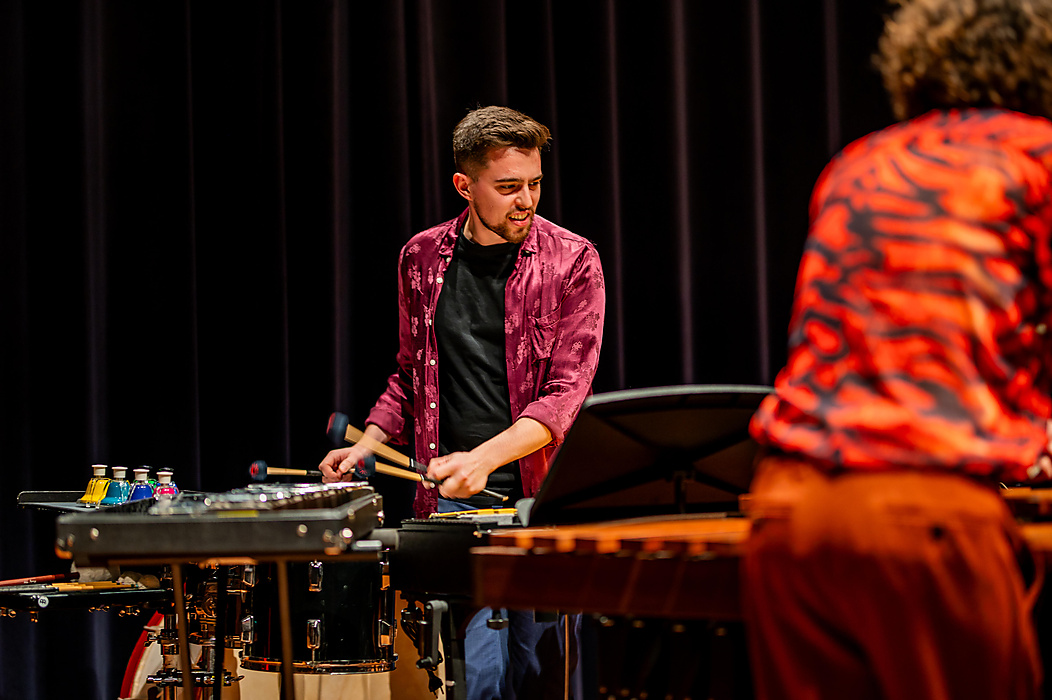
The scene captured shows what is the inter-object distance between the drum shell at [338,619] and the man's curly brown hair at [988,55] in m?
1.69

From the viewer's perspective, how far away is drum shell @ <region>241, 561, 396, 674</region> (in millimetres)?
2514

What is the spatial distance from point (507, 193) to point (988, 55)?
1747 millimetres

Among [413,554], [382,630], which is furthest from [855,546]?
[382,630]

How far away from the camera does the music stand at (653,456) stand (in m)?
1.69

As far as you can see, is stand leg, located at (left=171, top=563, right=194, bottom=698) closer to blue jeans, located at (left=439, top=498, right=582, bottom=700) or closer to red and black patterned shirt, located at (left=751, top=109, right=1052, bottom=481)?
blue jeans, located at (left=439, top=498, right=582, bottom=700)

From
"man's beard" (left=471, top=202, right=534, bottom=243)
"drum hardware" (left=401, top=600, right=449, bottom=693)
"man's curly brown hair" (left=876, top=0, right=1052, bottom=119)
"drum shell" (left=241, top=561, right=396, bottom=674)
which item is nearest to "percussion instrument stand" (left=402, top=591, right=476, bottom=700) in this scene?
"drum hardware" (left=401, top=600, right=449, bottom=693)

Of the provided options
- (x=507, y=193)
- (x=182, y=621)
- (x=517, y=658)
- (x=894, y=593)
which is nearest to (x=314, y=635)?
(x=182, y=621)

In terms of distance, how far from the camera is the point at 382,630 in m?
2.53

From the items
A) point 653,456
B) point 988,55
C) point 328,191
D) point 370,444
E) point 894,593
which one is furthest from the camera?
point 328,191

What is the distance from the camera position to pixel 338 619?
2518mm

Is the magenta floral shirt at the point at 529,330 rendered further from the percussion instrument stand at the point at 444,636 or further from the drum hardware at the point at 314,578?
the percussion instrument stand at the point at 444,636

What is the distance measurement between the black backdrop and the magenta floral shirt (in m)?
0.81

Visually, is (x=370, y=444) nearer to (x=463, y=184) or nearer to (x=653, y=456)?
(x=463, y=184)

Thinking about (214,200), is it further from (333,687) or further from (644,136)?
(333,687)
